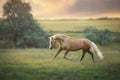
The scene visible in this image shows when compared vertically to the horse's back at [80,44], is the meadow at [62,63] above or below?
below

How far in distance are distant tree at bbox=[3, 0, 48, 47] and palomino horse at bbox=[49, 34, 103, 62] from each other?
146 millimetres

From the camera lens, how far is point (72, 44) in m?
3.83

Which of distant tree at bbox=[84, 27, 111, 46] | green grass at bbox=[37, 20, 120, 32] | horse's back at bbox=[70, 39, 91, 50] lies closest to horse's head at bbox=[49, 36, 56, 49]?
green grass at bbox=[37, 20, 120, 32]

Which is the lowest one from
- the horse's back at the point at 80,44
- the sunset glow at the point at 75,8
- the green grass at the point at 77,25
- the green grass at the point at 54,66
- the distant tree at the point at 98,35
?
the green grass at the point at 54,66

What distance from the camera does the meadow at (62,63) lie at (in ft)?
12.4

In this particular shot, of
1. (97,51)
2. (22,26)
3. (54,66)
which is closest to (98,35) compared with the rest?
(97,51)

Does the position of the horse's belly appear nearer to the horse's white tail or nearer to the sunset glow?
the horse's white tail

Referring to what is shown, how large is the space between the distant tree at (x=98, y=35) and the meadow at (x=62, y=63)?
52 millimetres

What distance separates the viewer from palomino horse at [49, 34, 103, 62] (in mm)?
3783

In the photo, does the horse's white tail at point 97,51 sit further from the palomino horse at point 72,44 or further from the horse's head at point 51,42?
the horse's head at point 51,42

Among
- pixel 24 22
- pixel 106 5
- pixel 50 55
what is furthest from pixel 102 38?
pixel 24 22

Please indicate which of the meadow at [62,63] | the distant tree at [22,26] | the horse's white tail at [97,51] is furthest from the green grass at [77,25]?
the horse's white tail at [97,51]

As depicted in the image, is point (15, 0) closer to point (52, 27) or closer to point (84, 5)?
point (52, 27)

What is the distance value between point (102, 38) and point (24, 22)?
40.8 inches
